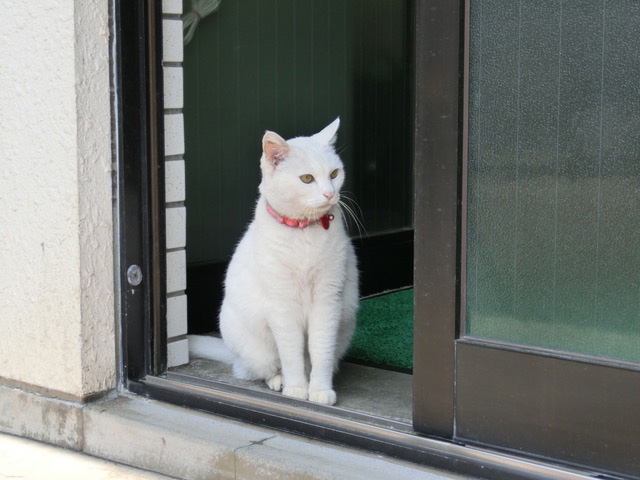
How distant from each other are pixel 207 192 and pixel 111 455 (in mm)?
1481

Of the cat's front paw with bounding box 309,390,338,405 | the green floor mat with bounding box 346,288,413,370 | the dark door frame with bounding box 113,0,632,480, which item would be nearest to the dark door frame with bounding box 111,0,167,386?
the dark door frame with bounding box 113,0,632,480

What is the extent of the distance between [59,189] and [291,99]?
1.68 meters

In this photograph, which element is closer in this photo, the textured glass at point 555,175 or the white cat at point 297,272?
the textured glass at point 555,175

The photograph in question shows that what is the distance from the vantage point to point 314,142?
9.25 feet

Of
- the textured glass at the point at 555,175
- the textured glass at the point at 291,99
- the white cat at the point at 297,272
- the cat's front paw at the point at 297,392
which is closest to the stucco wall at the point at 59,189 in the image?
the white cat at the point at 297,272

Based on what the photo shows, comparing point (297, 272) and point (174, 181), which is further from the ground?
point (174, 181)

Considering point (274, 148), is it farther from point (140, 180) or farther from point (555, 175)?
point (555, 175)

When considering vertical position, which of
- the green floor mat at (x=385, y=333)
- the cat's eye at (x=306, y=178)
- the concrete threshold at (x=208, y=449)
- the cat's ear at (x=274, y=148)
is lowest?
the concrete threshold at (x=208, y=449)

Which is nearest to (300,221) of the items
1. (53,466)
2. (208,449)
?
(208,449)

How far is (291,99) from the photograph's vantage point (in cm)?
422

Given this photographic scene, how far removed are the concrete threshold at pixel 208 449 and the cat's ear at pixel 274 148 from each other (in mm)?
826

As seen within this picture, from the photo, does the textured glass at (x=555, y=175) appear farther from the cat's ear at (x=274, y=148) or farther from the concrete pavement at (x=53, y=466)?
the concrete pavement at (x=53, y=466)

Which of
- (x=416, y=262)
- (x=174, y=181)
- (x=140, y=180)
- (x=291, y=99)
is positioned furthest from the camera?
(x=291, y=99)

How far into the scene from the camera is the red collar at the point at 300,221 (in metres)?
2.77
